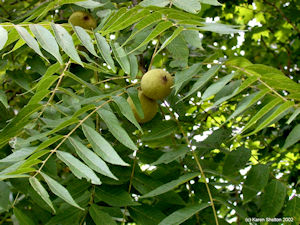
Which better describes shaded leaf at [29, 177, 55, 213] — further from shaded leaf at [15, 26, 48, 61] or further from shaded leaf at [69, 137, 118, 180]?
shaded leaf at [15, 26, 48, 61]

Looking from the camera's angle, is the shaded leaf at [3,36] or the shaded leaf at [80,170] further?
the shaded leaf at [3,36]

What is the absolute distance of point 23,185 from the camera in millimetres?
1797

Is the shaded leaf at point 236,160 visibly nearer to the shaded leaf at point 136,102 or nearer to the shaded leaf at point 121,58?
the shaded leaf at point 136,102

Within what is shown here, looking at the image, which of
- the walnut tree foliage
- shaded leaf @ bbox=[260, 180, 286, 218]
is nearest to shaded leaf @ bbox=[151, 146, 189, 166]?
the walnut tree foliage

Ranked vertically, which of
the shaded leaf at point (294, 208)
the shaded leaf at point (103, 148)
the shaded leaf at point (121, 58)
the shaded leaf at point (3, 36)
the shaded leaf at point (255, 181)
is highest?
the shaded leaf at point (3, 36)

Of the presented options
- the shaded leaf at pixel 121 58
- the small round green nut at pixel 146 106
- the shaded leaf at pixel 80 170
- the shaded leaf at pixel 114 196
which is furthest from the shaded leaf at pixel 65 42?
the shaded leaf at pixel 114 196

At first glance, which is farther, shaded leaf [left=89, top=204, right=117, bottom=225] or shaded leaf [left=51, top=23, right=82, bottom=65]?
shaded leaf [left=89, top=204, right=117, bottom=225]

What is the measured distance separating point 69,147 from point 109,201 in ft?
1.04

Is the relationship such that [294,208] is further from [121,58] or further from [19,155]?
[19,155]

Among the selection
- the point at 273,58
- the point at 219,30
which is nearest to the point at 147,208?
the point at 219,30

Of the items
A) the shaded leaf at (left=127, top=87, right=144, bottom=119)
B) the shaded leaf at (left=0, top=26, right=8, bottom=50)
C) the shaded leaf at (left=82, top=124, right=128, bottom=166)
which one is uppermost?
the shaded leaf at (left=0, top=26, right=8, bottom=50)

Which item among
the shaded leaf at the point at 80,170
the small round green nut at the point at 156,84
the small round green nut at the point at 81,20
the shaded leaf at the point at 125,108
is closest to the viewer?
the shaded leaf at the point at 80,170

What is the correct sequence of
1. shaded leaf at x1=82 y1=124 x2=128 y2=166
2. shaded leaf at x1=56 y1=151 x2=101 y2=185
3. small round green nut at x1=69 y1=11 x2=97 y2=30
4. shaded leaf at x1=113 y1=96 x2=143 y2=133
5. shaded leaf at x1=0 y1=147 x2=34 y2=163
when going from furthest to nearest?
small round green nut at x1=69 y1=11 x2=97 y2=30 < shaded leaf at x1=113 y1=96 x2=143 y2=133 < shaded leaf at x1=0 y1=147 x2=34 y2=163 < shaded leaf at x1=82 y1=124 x2=128 y2=166 < shaded leaf at x1=56 y1=151 x2=101 y2=185

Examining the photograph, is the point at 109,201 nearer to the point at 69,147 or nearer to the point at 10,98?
the point at 69,147
